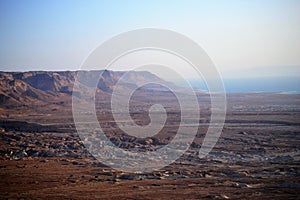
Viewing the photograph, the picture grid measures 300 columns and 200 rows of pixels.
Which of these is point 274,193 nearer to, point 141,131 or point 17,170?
point 17,170

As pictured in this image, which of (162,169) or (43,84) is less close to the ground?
(43,84)

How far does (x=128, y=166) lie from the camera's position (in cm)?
2691

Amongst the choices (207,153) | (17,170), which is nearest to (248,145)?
(207,153)

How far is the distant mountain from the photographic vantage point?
3334 inches

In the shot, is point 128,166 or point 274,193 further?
point 128,166

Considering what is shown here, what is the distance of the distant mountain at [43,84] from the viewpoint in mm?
84688

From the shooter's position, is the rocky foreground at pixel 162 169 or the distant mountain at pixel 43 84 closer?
the rocky foreground at pixel 162 169

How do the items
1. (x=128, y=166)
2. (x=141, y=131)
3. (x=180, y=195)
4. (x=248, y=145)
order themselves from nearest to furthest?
1. (x=180, y=195)
2. (x=128, y=166)
3. (x=248, y=145)
4. (x=141, y=131)

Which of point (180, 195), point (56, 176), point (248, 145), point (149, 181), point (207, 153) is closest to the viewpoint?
point (180, 195)

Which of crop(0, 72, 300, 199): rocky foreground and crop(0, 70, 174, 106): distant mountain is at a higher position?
crop(0, 70, 174, 106): distant mountain

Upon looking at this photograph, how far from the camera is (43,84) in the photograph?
110 meters

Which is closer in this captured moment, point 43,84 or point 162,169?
point 162,169

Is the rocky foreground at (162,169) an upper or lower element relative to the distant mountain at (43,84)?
lower

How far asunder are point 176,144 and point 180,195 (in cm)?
1906
